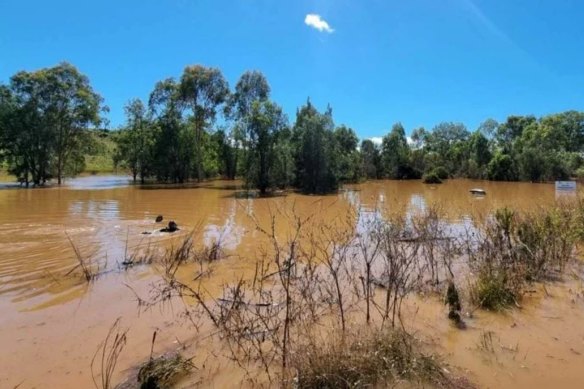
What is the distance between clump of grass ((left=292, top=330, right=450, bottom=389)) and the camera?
3090 millimetres

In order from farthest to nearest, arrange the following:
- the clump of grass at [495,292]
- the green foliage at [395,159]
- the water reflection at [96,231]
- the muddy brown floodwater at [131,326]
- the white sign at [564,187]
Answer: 1. the green foliage at [395,159]
2. the white sign at [564,187]
3. the water reflection at [96,231]
4. the clump of grass at [495,292]
5. the muddy brown floodwater at [131,326]

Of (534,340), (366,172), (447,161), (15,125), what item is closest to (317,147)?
(366,172)

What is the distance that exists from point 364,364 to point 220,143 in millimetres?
44435

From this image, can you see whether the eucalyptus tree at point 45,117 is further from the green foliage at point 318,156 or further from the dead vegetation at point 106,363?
the dead vegetation at point 106,363

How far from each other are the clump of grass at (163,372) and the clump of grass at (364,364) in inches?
40.1

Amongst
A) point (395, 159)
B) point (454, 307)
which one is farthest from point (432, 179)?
point (454, 307)

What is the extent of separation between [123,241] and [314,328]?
7909mm

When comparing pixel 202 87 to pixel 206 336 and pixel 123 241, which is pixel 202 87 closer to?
pixel 123 241

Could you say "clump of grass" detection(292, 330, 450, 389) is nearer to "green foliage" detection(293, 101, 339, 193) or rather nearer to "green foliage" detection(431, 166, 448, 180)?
"green foliage" detection(293, 101, 339, 193)

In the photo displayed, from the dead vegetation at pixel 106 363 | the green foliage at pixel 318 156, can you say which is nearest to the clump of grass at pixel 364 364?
the dead vegetation at pixel 106 363

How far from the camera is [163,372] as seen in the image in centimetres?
340

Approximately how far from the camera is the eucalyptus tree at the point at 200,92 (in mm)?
36750

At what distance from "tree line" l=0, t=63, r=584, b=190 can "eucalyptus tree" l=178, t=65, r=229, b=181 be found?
3.7 inches

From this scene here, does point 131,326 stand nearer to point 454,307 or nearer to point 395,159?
point 454,307
